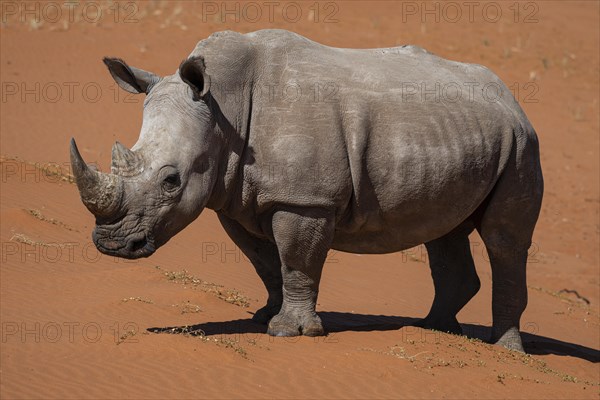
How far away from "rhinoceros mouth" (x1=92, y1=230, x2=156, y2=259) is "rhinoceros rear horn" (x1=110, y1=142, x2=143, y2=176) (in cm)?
48

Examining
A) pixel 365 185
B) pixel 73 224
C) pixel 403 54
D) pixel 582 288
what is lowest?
pixel 582 288

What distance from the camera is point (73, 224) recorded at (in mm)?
14344

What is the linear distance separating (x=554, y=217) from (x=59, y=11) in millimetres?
15799

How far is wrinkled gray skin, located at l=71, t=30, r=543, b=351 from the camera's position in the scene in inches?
319

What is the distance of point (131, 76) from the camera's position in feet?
29.1

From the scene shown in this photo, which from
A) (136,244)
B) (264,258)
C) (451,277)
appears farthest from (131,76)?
(451,277)

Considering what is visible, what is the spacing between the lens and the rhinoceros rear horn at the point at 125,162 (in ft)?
25.8

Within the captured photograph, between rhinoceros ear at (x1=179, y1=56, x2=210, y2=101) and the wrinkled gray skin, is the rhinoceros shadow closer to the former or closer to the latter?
the wrinkled gray skin

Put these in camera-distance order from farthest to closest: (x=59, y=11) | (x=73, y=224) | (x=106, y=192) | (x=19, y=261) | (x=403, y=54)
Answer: (x=59, y=11), (x=73, y=224), (x=19, y=261), (x=403, y=54), (x=106, y=192)

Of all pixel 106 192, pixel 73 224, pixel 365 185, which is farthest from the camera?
pixel 73 224

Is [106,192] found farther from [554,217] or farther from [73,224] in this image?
[554,217]

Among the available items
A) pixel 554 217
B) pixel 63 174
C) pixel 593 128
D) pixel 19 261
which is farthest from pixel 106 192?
pixel 593 128

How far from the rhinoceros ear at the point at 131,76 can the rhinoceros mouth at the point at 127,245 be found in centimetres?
149

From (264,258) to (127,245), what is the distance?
6.14 ft
